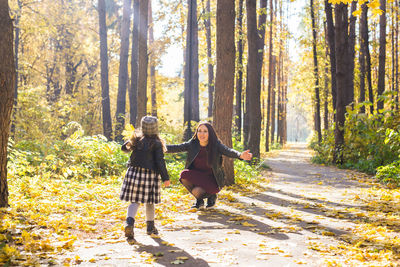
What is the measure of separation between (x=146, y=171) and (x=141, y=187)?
0.77ft

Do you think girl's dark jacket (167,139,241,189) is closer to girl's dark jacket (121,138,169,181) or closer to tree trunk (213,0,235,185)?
girl's dark jacket (121,138,169,181)

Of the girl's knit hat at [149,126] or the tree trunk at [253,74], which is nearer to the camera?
the girl's knit hat at [149,126]

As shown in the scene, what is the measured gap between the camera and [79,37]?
86.5 ft

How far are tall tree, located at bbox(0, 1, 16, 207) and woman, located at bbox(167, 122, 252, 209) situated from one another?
8.86ft

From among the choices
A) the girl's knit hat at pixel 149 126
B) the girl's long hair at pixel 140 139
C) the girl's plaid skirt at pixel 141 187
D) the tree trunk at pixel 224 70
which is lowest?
the girl's plaid skirt at pixel 141 187

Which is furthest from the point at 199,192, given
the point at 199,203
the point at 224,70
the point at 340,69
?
the point at 340,69

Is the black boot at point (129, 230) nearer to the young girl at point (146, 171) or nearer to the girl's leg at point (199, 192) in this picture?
the young girl at point (146, 171)

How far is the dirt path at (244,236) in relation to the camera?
13.4 ft

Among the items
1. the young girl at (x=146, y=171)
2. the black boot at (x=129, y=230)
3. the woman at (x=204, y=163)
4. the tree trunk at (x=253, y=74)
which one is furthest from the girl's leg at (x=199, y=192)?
the tree trunk at (x=253, y=74)

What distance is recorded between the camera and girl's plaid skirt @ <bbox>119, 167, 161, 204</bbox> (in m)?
5.12

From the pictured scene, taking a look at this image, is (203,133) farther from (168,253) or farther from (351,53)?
(351,53)

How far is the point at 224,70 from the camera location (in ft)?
29.8

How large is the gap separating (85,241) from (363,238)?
3.58 meters

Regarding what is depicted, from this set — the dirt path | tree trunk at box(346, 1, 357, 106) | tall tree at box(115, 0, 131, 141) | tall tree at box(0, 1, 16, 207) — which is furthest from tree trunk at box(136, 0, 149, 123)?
tree trunk at box(346, 1, 357, 106)
